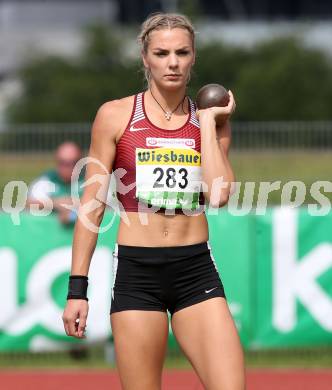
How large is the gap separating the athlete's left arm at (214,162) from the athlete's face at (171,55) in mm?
195

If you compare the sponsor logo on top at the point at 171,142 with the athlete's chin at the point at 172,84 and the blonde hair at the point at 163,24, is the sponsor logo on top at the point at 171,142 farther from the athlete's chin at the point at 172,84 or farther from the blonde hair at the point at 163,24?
the blonde hair at the point at 163,24

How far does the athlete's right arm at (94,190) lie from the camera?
193 inches

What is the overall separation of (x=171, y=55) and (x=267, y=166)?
34.1 feet

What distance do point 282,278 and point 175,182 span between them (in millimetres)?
4492

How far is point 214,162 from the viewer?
482 centimetres

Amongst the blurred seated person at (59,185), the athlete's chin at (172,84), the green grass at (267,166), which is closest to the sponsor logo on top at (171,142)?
the athlete's chin at (172,84)

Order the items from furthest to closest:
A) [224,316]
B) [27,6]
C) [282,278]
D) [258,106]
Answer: [27,6]
[258,106]
[282,278]
[224,316]

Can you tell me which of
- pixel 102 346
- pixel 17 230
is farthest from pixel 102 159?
pixel 102 346

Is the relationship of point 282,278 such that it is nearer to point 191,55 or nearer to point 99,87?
point 191,55

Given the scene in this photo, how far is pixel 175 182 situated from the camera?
492 cm

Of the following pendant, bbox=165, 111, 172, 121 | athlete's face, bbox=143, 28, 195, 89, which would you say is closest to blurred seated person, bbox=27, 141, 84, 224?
pendant, bbox=165, 111, 172, 121

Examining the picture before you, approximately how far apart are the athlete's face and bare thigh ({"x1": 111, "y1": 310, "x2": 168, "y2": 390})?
1043 millimetres

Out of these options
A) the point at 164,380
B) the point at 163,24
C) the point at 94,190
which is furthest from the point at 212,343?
the point at 164,380

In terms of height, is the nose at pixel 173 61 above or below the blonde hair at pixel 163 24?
below
